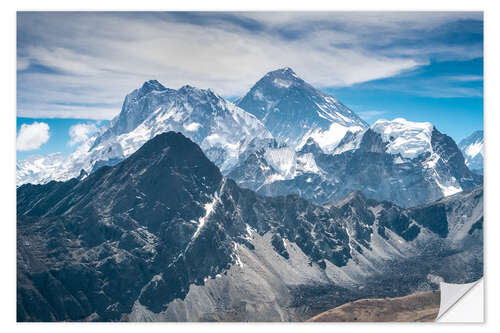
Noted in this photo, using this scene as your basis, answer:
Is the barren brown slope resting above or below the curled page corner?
below

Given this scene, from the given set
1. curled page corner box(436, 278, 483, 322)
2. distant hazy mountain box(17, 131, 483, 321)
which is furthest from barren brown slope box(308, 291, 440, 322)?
distant hazy mountain box(17, 131, 483, 321)

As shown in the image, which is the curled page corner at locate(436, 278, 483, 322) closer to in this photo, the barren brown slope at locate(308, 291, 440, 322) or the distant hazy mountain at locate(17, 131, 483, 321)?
the barren brown slope at locate(308, 291, 440, 322)

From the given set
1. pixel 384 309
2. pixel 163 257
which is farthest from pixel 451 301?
pixel 163 257

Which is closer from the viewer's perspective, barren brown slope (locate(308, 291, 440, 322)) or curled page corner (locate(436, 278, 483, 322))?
curled page corner (locate(436, 278, 483, 322))

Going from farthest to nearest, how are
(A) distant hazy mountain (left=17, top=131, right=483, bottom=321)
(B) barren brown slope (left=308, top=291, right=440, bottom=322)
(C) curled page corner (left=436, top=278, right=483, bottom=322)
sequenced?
(A) distant hazy mountain (left=17, top=131, right=483, bottom=321), (B) barren brown slope (left=308, top=291, right=440, bottom=322), (C) curled page corner (left=436, top=278, right=483, bottom=322)

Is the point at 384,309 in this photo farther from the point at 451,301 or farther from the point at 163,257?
the point at 163,257

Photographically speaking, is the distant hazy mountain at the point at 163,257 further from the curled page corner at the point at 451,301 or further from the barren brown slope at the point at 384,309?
the curled page corner at the point at 451,301

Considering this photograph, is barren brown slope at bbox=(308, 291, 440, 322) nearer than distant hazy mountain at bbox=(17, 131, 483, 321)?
Yes

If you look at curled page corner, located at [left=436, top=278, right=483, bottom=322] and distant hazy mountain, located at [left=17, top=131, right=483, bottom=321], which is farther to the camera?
distant hazy mountain, located at [left=17, top=131, right=483, bottom=321]

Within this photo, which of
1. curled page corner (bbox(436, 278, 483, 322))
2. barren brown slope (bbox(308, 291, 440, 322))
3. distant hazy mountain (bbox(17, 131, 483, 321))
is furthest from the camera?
distant hazy mountain (bbox(17, 131, 483, 321))
